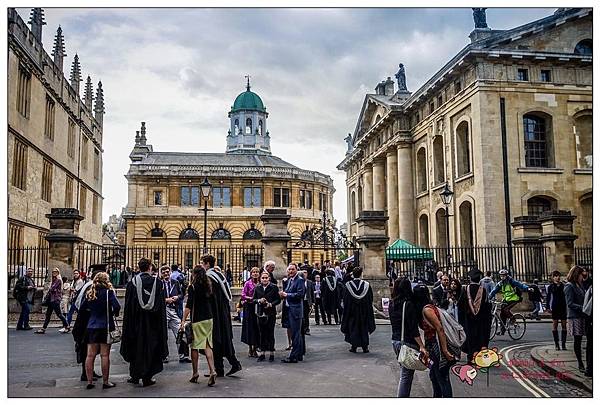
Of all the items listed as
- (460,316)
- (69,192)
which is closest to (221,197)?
(69,192)

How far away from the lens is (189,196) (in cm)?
6238

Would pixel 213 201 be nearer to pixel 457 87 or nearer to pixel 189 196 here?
pixel 189 196

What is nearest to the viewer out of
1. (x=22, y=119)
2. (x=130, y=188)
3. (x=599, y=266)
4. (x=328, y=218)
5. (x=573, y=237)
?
(x=599, y=266)

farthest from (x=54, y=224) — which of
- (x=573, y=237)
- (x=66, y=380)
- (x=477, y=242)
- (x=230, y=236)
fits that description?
(x=230, y=236)

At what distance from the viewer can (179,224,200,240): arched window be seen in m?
61.3

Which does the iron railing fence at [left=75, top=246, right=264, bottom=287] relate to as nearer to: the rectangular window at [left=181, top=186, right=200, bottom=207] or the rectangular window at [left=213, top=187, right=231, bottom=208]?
the rectangular window at [left=181, top=186, right=200, bottom=207]

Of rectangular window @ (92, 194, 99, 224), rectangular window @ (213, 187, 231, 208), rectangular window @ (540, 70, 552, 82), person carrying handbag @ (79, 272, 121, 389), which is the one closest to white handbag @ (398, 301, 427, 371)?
person carrying handbag @ (79, 272, 121, 389)

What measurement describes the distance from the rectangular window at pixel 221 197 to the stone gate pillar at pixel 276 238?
42394 millimetres

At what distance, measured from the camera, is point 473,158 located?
29.2 m

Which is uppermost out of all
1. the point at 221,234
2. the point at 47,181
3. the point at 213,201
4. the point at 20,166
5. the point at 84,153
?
the point at 84,153

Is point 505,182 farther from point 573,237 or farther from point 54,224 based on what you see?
point 54,224

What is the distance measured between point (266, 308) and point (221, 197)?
51981mm

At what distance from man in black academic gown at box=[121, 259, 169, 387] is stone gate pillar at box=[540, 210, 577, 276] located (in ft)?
52.9

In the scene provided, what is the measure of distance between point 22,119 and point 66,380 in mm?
19300
